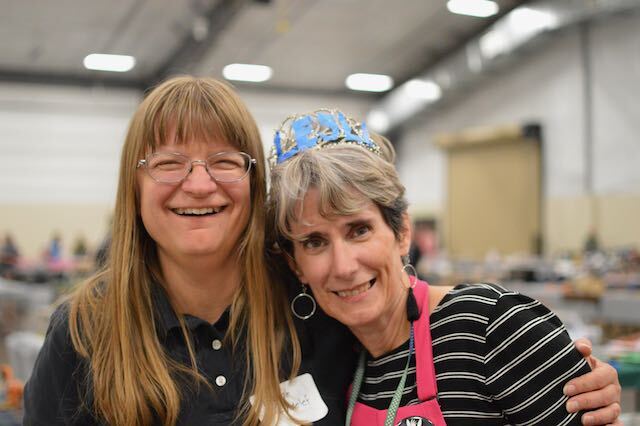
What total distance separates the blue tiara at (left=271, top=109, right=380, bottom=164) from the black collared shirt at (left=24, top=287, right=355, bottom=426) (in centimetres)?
39

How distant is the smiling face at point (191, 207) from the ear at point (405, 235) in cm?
36

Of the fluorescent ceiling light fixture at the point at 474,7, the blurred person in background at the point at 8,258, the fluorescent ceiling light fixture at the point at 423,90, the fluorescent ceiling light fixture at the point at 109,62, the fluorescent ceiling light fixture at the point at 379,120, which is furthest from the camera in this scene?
the fluorescent ceiling light fixture at the point at 379,120

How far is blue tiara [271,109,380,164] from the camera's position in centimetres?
153

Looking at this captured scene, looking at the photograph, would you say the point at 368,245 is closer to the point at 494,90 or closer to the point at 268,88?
the point at 494,90

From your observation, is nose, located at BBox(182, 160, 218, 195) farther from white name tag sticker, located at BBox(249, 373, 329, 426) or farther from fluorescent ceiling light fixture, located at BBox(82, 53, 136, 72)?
fluorescent ceiling light fixture, located at BBox(82, 53, 136, 72)

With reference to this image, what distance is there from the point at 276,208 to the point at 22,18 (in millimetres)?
10005

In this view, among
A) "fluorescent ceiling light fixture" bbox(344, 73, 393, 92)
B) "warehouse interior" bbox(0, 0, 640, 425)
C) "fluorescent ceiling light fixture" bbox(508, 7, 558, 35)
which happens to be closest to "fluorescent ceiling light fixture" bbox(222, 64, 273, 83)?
"warehouse interior" bbox(0, 0, 640, 425)

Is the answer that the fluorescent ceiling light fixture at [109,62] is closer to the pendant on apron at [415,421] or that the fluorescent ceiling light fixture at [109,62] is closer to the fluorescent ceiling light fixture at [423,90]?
the fluorescent ceiling light fixture at [423,90]

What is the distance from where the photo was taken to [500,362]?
4.59 ft

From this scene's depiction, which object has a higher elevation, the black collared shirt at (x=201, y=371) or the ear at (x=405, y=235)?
the ear at (x=405, y=235)

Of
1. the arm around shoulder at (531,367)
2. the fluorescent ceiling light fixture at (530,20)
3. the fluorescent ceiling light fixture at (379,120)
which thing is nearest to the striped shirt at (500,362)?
the arm around shoulder at (531,367)

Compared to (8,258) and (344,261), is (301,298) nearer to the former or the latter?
(344,261)

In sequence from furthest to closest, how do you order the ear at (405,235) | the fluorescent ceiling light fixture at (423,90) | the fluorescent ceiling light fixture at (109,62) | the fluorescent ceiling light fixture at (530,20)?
the fluorescent ceiling light fixture at (423,90), the fluorescent ceiling light fixture at (109,62), the fluorescent ceiling light fixture at (530,20), the ear at (405,235)

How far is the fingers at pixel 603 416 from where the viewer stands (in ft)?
4.46
